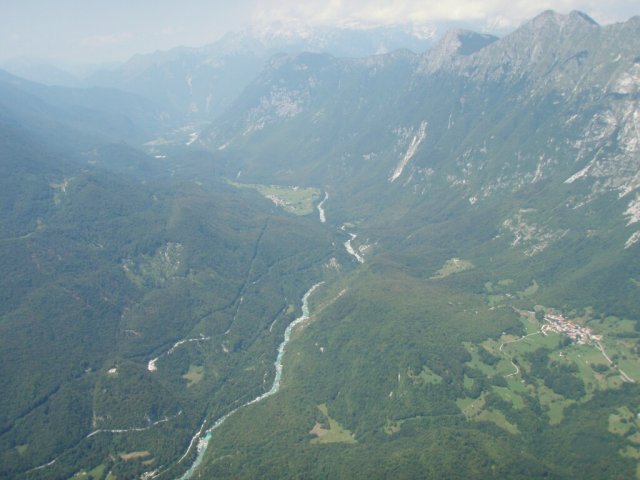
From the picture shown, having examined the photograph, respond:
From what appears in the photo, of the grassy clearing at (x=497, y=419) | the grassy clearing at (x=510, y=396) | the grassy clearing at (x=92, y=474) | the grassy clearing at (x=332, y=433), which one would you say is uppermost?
the grassy clearing at (x=510, y=396)

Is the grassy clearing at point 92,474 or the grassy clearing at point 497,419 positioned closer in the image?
the grassy clearing at point 92,474

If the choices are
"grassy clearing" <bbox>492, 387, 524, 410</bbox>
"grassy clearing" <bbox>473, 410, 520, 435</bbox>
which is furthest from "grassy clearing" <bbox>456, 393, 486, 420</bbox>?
"grassy clearing" <bbox>492, 387, 524, 410</bbox>

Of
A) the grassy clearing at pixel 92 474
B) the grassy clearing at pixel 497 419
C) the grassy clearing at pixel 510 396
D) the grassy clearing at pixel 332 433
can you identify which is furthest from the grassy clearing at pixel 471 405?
the grassy clearing at pixel 92 474

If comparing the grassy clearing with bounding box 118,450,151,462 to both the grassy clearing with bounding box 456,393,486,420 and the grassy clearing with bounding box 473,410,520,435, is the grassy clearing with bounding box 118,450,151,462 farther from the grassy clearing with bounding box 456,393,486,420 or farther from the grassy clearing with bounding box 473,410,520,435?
the grassy clearing with bounding box 473,410,520,435

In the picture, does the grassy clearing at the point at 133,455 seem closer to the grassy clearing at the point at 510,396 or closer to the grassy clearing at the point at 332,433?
the grassy clearing at the point at 332,433

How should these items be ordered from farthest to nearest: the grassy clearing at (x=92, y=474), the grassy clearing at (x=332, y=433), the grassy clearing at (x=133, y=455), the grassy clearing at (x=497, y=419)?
the grassy clearing at (x=332, y=433) < the grassy clearing at (x=133, y=455) < the grassy clearing at (x=497, y=419) < the grassy clearing at (x=92, y=474)

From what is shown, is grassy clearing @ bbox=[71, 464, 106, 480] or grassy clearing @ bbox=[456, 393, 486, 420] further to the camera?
grassy clearing @ bbox=[456, 393, 486, 420]

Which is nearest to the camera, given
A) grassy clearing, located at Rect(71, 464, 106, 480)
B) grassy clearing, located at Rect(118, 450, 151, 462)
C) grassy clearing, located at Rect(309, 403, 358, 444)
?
grassy clearing, located at Rect(71, 464, 106, 480)

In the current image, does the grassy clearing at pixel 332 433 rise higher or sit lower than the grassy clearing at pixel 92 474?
higher

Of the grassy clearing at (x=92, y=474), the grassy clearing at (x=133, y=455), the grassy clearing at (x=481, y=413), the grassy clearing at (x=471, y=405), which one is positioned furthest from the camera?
the grassy clearing at (x=471, y=405)

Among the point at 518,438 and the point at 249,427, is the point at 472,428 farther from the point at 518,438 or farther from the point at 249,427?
the point at 249,427
